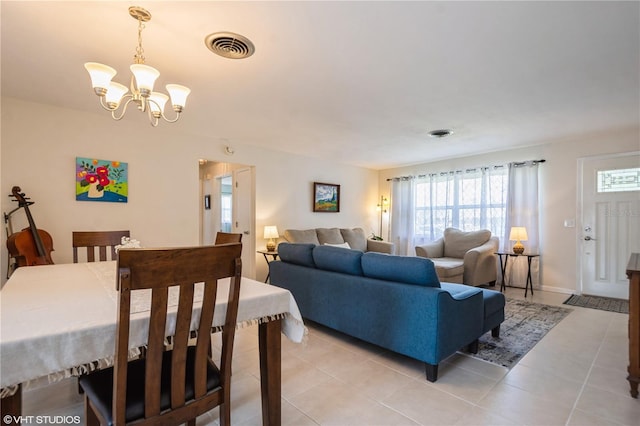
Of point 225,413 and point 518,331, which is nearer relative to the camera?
point 225,413

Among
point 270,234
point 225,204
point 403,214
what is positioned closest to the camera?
point 270,234

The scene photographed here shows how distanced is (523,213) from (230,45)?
191 inches

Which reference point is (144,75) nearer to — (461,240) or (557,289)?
(461,240)

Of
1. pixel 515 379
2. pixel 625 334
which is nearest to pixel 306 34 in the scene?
pixel 515 379

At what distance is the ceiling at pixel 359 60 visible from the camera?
1.76 metres

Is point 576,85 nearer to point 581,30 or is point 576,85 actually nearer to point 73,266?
point 581,30

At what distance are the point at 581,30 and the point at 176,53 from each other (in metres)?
2.58

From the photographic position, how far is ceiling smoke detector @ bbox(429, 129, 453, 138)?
406 cm

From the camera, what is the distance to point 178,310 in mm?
1148

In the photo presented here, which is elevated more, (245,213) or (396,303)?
(245,213)

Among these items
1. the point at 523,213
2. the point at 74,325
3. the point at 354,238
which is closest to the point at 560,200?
the point at 523,213

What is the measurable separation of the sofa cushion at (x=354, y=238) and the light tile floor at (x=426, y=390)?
10.1 feet

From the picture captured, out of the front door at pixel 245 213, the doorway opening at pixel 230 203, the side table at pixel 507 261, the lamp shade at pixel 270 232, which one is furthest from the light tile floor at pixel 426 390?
the doorway opening at pixel 230 203

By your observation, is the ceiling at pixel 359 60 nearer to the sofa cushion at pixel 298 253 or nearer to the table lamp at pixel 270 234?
the sofa cushion at pixel 298 253
